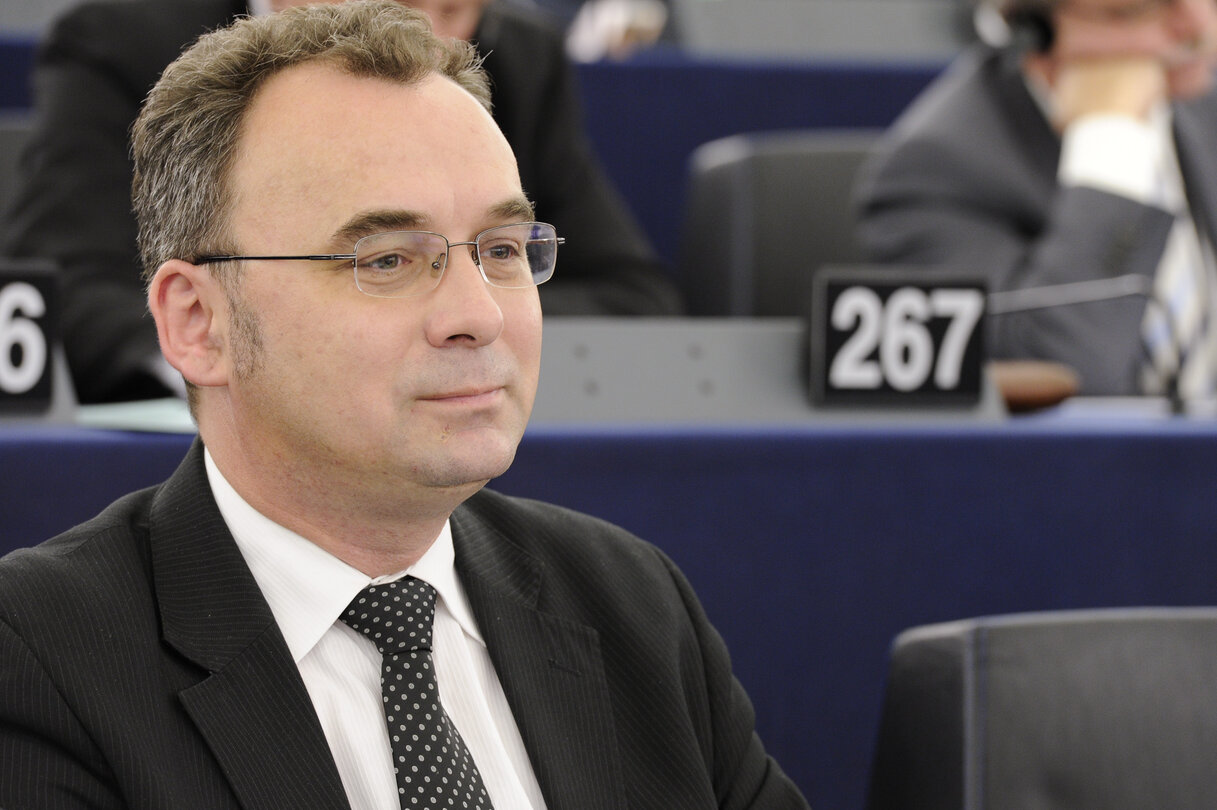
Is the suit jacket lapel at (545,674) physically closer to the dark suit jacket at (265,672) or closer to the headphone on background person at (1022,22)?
the dark suit jacket at (265,672)

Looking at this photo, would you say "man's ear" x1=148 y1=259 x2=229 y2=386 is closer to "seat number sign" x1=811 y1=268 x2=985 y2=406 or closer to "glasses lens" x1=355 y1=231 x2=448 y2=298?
"glasses lens" x1=355 y1=231 x2=448 y2=298

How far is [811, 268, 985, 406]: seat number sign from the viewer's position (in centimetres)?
175

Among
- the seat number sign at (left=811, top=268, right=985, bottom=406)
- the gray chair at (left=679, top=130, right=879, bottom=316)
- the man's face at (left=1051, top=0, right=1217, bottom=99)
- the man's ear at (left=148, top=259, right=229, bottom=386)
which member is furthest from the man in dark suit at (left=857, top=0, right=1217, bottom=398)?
the man's ear at (left=148, top=259, right=229, bottom=386)

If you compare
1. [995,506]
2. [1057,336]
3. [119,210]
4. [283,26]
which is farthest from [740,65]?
[283,26]

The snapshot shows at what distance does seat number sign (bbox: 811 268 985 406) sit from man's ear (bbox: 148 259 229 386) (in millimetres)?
849

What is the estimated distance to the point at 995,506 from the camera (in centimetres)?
171

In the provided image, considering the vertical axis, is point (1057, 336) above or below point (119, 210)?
below

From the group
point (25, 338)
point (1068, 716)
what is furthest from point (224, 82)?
point (1068, 716)

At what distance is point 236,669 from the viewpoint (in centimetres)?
98

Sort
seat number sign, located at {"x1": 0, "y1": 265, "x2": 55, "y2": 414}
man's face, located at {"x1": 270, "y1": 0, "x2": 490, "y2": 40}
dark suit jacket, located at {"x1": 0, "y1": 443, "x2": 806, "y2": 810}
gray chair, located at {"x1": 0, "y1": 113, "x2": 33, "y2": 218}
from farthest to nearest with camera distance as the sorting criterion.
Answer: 1. gray chair, located at {"x1": 0, "y1": 113, "x2": 33, "y2": 218}
2. man's face, located at {"x1": 270, "y1": 0, "x2": 490, "y2": 40}
3. seat number sign, located at {"x1": 0, "y1": 265, "x2": 55, "y2": 414}
4. dark suit jacket, located at {"x1": 0, "y1": 443, "x2": 806, "y2": 810}

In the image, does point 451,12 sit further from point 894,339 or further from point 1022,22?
point 1022,22

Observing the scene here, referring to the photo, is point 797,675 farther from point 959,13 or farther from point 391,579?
point 959,13

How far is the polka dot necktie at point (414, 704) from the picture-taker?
3.24ft

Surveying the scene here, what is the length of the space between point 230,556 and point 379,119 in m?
0.32
